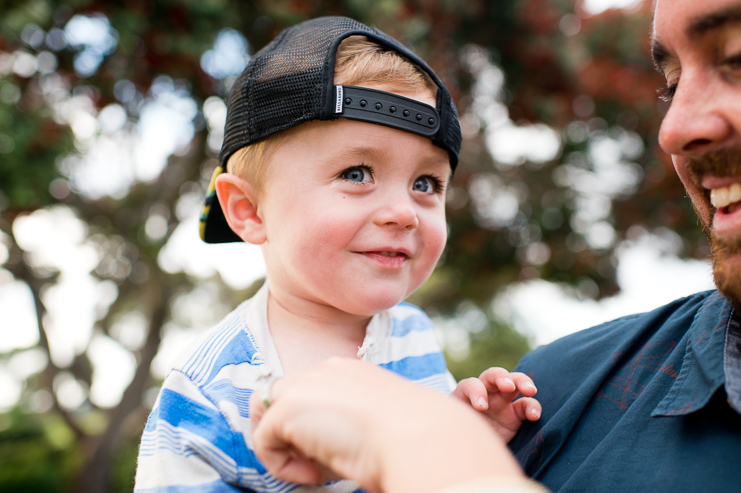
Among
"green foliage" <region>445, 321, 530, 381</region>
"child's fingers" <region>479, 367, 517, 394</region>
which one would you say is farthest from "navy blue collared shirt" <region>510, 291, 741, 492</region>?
"green foliage" <region>445, 321, 530, 381</region>

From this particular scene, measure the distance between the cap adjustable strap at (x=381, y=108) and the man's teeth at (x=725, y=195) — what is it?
2.53 ft

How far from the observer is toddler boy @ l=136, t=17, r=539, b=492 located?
1.46 m

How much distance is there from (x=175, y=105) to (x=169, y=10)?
6.07 feet

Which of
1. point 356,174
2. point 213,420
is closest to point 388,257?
point 356,174

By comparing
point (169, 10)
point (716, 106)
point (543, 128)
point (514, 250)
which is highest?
point (169, 10)

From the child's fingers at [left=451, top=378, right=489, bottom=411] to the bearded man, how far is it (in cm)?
18

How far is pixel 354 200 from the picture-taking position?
60.7 inches

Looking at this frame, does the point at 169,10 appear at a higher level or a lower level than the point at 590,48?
lower

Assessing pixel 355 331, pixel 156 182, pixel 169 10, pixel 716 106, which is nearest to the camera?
pixel 716 106

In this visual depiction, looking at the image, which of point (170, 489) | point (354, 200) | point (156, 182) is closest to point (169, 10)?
point (156, 182)

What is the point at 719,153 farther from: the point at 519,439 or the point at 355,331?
the point at 355,331

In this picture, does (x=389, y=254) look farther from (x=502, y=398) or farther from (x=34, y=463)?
(x=34, y=463)

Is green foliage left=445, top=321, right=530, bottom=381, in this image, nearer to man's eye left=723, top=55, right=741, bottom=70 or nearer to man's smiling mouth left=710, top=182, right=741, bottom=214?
man's smiling mouth left=710, top=182, right=741, bottom=214

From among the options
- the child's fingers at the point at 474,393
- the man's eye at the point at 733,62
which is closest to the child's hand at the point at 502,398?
the child's fingers at the point at 474,393
